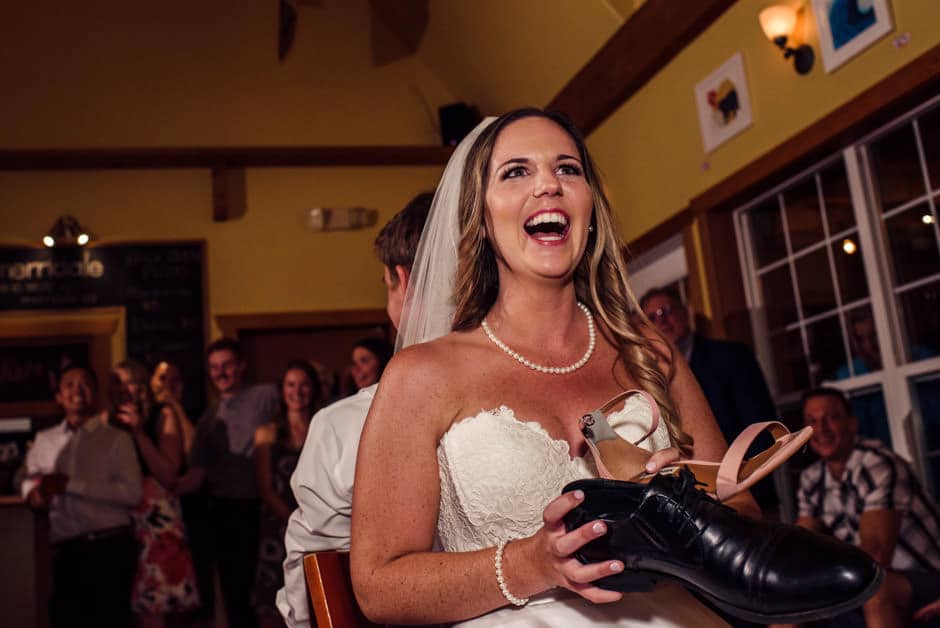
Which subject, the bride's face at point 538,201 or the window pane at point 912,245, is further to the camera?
the window pane at point 912,245

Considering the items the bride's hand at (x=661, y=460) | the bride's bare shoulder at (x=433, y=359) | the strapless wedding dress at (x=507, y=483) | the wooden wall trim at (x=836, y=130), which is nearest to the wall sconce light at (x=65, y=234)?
the wooden wall trim at (x=836, y=130)

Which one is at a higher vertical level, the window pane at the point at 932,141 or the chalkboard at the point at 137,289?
the chalkboard at the point at 137,289

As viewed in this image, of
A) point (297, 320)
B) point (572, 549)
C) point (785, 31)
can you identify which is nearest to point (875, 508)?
point (785, 31)

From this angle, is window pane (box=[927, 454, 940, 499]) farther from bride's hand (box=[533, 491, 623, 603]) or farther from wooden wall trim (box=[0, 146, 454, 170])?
wooden wall trim (box=[0, 146, 454, 170])

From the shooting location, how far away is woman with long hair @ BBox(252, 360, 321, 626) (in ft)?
13.9

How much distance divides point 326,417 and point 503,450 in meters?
0.68

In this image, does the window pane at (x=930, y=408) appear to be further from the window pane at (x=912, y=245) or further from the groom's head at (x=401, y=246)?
the groom's head at (x=401, y=246)

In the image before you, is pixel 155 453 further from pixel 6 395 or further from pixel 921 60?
pixel 921 60

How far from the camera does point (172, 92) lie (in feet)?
25.1

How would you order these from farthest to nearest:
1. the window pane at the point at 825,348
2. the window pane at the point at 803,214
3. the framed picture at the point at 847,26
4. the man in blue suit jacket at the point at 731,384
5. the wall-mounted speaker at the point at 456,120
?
the wall-mounted speaker at the point at 456,120, the window pane at the point at 803,214, the window pane at the point at 825,348, the framed picture at the point at 847,26, the man in blue suit jacket at the point at 731,384

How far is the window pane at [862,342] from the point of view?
4.30 m

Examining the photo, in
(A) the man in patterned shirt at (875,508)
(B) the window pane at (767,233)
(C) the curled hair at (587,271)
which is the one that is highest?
(B) the window pane at (767,233)

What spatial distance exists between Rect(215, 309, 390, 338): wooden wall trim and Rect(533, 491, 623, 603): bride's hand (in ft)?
20.6

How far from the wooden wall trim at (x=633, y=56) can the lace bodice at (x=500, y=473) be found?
12.1ft
